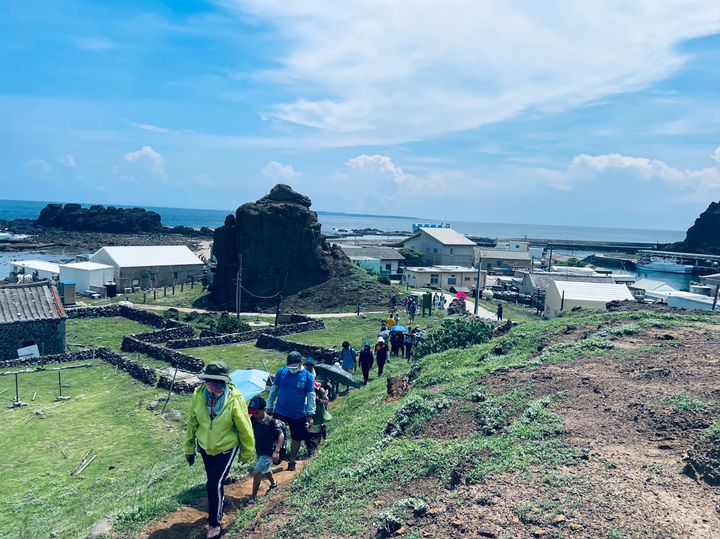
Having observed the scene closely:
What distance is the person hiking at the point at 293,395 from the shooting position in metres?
8.45

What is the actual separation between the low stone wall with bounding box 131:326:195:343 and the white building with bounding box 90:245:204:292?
68.4 feet

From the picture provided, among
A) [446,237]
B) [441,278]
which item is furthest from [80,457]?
[446,237]

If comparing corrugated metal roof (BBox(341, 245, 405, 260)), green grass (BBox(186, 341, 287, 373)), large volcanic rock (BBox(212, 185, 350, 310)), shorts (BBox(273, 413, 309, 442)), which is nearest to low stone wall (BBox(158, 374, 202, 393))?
green grass (BBox(186, 341, 287, 373))

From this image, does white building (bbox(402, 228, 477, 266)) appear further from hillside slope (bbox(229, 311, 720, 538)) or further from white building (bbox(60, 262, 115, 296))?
hillside slope (bbox(229, 311, 720, 538))

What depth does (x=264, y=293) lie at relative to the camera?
1762 inches

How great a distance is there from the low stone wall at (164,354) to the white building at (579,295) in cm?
2205

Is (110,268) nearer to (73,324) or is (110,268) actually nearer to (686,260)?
(73,324)

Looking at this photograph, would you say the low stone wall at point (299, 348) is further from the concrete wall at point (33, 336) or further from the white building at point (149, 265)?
the white building at point (149, 265)

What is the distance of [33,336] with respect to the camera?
80.2ft

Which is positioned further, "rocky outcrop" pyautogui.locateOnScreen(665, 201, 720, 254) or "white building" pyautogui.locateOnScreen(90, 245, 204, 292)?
"rocky outcrop" pyautogui.locateOnScreen(665, 201, 720, 254)

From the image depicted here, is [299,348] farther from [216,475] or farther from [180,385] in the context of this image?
[216,475]

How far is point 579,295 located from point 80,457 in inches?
1194

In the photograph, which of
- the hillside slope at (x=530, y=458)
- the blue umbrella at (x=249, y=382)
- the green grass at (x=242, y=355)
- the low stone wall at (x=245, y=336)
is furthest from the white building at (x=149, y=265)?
the hillside slope at (x=530, y=458)

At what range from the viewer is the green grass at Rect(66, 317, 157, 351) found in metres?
27.2
